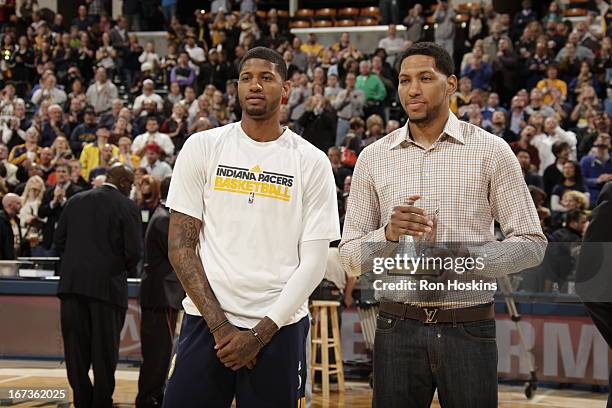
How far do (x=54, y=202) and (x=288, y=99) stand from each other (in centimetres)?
342

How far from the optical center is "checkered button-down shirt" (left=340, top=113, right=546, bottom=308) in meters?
3.42

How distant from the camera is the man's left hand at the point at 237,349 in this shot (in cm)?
375

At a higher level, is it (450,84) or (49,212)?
(450,84)

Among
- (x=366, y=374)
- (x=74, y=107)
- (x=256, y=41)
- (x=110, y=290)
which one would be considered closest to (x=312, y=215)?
(x=110, y=290)

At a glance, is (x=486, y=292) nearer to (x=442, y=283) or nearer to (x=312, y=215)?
(x=442, y=283)

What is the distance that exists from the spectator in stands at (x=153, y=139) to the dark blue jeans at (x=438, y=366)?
11.8m

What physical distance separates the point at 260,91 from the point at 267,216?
0.51 meters

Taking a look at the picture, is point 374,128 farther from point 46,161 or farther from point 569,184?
point 46,161

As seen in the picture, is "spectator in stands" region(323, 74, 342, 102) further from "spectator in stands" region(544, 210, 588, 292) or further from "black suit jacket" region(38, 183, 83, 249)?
"spectator in stands" region(544, 210, 588, 292)

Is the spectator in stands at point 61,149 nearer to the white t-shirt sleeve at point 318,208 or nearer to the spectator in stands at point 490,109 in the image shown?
the spectator in stands at point 490,109

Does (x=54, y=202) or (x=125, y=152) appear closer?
(x=54, y=202)

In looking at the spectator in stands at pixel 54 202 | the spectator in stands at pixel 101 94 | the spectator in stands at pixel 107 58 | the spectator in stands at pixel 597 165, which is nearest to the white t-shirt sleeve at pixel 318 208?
the spectator in stands at pixel 597 165

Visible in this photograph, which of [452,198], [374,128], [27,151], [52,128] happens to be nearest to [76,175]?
[27,151]

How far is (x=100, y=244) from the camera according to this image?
7.94 metres
